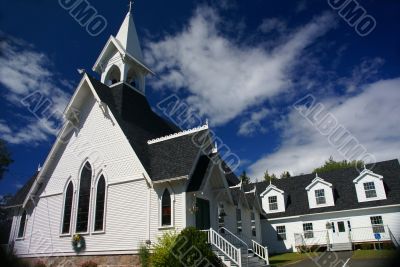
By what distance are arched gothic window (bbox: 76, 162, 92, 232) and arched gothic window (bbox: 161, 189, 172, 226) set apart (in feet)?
16.9

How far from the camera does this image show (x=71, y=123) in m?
20.7

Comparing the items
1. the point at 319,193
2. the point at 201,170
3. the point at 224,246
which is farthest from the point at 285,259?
the point at 201,170

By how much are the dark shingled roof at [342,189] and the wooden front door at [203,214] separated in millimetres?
16532

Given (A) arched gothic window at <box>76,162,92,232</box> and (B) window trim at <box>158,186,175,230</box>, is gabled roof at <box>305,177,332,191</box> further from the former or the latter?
(A) arched gothic window at <box>76,162,92,232</box>

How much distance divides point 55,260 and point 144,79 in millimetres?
14280

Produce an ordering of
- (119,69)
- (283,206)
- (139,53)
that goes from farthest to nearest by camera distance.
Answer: (283,206) < (139,53) < (119,69)

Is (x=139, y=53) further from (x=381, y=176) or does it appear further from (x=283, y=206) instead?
(x=381, y=176)

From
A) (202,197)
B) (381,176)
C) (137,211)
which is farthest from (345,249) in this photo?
(137,211)

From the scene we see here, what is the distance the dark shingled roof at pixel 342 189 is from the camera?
28.3 m

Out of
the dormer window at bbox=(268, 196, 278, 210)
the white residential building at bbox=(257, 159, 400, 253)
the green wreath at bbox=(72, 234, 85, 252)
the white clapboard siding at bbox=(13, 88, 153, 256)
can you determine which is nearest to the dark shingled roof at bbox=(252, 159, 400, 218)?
the white residential building at bbox=(257, 159, 400, 253)

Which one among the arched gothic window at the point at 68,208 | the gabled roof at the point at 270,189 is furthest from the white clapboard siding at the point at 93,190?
the gabled roof at the point at 270,189

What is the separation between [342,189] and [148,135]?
21018 mm

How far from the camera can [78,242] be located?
17656mm

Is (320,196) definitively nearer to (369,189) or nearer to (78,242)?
(369,189)
